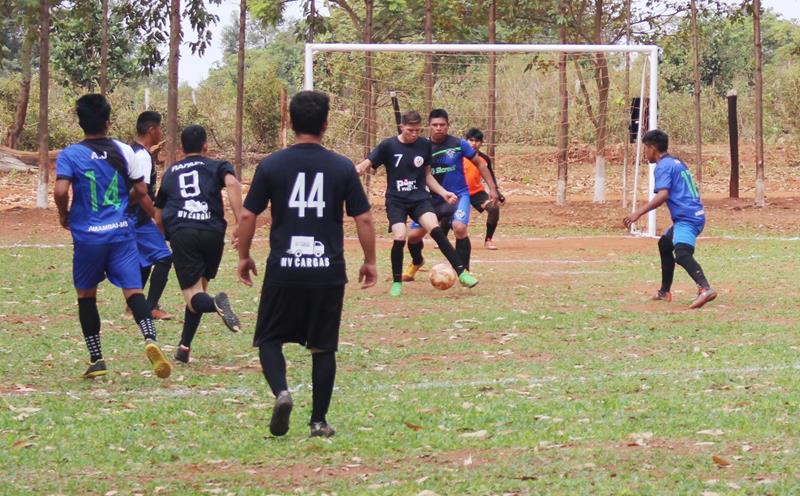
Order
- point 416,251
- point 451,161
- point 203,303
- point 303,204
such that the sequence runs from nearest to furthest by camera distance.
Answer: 1. point 303,204
2. point 203,303
3. point 451,161
4. point 416,251

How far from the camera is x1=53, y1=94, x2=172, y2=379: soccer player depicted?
8.47 m

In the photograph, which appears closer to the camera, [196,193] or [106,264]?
[106,264]

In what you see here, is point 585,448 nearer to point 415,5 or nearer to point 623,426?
point 623,426

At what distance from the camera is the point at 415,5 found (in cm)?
3428

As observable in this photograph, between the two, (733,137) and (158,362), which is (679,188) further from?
(733,137)

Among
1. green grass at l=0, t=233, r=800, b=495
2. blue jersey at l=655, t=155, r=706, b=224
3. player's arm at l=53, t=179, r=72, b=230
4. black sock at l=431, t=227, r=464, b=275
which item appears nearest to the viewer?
green grass at l=0, t=233, r=800, b=495

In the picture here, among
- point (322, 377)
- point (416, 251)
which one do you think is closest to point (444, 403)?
point (322, 377)

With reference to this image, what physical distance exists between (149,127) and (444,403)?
14.1ft

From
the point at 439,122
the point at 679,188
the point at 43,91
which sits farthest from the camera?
the point at 43,91

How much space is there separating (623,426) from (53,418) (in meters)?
3.21

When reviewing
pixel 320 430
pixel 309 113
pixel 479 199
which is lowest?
pixel 320 430

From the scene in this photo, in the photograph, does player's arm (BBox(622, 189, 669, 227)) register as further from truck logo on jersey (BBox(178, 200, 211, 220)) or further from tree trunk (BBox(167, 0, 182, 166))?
tree trunk (BBox(167, 0, 182, 166))

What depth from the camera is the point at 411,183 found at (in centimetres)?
1324

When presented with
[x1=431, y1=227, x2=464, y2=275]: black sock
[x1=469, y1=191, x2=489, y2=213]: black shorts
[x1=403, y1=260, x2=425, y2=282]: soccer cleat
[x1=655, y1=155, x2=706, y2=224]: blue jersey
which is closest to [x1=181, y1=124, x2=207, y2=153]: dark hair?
[x1=431, y1=227, x2=464, y2=275]: black sock
